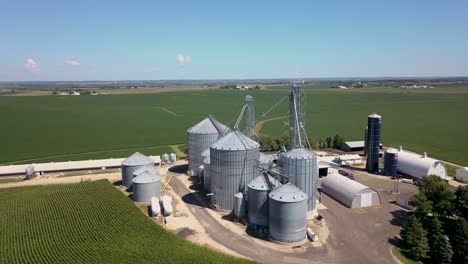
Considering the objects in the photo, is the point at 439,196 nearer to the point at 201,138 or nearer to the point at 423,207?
the point at 423,207

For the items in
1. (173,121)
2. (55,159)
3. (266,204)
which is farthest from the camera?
(173,121)

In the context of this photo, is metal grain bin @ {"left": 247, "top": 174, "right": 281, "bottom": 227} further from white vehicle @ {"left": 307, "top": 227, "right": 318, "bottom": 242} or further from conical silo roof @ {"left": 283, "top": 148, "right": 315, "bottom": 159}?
white vehicle @ {"left": 307, "top": 227, "right": 318, "bottom": 242}

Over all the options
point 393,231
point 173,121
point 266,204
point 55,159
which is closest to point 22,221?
point 266,204

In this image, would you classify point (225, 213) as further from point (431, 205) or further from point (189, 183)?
point (431, 205)

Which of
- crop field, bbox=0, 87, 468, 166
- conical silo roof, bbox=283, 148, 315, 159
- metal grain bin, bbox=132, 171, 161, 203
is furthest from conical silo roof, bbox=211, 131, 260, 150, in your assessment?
crop field, bbox=0, 87, 468, 166

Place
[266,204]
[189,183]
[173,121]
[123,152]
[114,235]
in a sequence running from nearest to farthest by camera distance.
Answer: [114,235] → [266,204] → [189,183] → [123,152] → [173,121]
